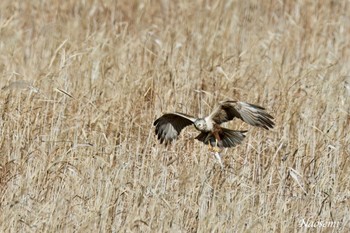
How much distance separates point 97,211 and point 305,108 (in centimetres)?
177

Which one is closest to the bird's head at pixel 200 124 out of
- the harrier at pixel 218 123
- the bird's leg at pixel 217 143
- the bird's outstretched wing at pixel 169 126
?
the harrier at pixel 218 123

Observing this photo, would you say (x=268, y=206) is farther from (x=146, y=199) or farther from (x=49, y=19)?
(x=49, y=19)

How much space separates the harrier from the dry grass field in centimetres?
9

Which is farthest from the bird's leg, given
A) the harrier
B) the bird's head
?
the bird's head

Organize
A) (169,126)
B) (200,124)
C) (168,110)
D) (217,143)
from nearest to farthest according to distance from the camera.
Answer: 1. (200,124)
2. (217,143)
3. (169,126)
4. (168,110)

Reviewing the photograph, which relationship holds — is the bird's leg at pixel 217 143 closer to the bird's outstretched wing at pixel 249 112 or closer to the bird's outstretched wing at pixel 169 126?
the bird's outstretched wing at pixel 249 112

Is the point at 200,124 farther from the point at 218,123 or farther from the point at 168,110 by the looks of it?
the point at 168,110

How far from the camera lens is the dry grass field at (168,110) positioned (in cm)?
393

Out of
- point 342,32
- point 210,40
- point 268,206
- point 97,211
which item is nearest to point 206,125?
Answer: point 268,206

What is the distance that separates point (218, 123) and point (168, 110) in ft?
2.52

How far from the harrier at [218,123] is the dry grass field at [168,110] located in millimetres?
89

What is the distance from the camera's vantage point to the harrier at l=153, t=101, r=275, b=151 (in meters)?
4.30

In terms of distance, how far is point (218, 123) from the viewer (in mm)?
4430

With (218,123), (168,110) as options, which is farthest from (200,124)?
(168,110)
